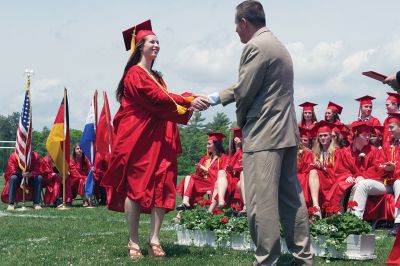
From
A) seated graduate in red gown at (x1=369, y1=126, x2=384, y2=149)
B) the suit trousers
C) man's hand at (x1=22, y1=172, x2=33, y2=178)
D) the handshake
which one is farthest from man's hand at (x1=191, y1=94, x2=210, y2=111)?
man's hand at (x1=22, y1=172, x2=33, y2=178)

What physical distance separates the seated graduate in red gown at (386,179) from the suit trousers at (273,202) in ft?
15.1

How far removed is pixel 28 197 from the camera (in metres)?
16.9

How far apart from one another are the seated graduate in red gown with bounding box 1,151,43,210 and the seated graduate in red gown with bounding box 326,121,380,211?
302 inches

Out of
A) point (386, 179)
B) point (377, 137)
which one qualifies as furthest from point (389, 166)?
point (377, 137)

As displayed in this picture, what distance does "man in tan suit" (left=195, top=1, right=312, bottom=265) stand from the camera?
5914 millimetres

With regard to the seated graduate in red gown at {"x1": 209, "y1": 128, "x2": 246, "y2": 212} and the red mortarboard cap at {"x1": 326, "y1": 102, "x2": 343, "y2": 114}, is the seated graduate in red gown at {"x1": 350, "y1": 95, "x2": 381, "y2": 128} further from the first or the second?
the seated graduate in red gown at {"x1": 209, "y1": 128, "x2": 246, "y2": 212}

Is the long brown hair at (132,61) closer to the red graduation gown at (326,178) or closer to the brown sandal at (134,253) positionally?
the brown sandal at (134,253)

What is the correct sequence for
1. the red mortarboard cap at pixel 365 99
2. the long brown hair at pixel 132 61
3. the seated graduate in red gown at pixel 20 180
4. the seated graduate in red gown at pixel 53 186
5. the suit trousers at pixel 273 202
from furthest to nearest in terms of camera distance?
the seated graduate in red gown at pixel 53 186
the seated graduate in red gown at pixel 20 180
the red mortarboard cap at pixel 365 99
the long brown hair at pixel 132 61
the suit trousers at pixel 273 202

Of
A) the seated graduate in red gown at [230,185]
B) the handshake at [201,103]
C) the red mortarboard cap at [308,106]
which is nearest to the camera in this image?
the handshake at [201,103]

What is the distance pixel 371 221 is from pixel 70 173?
8794 millimetres

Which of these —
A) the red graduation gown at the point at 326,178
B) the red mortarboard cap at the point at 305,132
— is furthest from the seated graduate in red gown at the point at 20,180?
the red graduation gown at the point at 326,178

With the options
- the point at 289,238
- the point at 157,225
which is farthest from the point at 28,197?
the point at 289,238

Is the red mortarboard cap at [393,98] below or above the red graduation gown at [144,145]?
above

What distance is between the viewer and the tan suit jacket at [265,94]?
5938 mm
